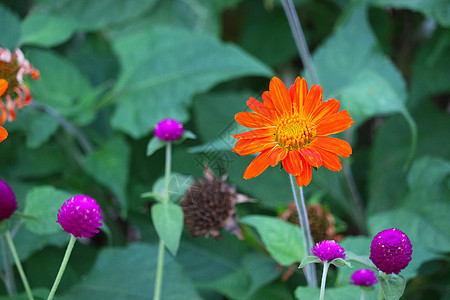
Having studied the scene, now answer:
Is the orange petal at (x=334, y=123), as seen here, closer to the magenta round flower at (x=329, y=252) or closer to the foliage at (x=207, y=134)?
the magenta round flower at (x=329, y=252)

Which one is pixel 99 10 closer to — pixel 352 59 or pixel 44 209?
pixel 352 59

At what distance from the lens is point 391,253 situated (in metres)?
0.39

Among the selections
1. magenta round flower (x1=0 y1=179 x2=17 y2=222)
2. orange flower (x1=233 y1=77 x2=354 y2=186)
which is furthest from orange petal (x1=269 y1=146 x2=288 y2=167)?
magenta round flower (x1=0 y1=179 x2=17 y2=222)

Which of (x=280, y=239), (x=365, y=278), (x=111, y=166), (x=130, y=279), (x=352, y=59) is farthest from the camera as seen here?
(x=352, y=59)

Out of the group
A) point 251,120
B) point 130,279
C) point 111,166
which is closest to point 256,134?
point 251,120

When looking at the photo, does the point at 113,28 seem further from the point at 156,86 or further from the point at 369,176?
the point at 369,176

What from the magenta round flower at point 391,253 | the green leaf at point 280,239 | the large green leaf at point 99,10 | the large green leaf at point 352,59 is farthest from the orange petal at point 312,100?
the large green leaf at point 99,10

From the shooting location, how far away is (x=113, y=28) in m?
1.19

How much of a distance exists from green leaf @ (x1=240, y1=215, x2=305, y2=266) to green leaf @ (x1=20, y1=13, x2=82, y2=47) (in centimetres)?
54

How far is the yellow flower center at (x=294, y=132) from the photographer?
421 millimetres

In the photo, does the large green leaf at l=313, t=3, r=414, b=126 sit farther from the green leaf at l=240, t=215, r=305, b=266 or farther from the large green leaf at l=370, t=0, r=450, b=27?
the green leaf at l=240, t=215, r=305, b=266

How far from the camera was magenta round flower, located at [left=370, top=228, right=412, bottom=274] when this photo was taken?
1.30 ft

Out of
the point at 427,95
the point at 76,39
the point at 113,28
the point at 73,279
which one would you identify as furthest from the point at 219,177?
the point at 76,39

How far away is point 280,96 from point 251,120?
0.03 meters
